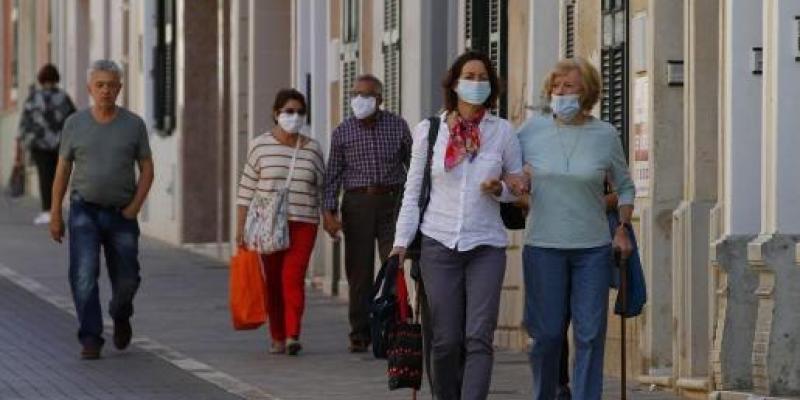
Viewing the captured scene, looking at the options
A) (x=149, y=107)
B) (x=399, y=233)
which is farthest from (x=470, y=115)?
(x=149, y=107)

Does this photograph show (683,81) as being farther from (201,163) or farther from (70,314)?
(201,163)

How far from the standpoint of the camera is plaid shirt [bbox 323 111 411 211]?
18750 millimetres

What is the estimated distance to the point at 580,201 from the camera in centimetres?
1329

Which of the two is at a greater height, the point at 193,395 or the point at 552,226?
the point at 552,226

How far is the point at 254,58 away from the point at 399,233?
1520cm

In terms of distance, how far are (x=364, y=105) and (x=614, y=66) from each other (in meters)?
2.07

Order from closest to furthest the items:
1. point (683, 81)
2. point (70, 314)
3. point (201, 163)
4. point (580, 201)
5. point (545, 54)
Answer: point (580, 201) → point (683, 81) → point (545, 54) → point (70, 314) → point (201, 163)

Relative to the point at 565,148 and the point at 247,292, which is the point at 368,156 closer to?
the point at 247,292

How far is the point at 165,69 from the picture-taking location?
32656 millimetres

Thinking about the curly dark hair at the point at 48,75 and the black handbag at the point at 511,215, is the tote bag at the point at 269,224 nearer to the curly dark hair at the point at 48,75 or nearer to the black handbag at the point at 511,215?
the black handbag at the point at 511,215

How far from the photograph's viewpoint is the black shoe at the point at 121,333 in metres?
18.6

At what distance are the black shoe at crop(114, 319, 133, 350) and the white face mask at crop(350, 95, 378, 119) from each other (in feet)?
6.37

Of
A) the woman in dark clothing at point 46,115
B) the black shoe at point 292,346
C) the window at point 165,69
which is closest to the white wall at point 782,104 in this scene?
the black shoe at point 292,346

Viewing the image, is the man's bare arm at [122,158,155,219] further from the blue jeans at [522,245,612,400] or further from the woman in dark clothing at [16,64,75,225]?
the woman in dark clothing at [16,64,75,225]
